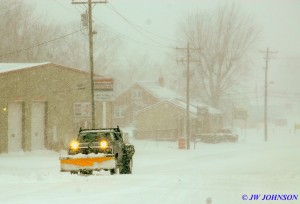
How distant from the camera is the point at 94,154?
17.3 meters

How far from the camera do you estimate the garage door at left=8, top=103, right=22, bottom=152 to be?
3391 centimetres

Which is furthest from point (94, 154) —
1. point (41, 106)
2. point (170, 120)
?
point (170, 120)

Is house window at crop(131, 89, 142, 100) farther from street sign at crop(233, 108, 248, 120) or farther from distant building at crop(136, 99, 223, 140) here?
street sign at crop(233, 108, 248, 120)

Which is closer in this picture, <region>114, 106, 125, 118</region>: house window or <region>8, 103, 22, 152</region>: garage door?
<region>8, 103, 22, 152</region>: garage door

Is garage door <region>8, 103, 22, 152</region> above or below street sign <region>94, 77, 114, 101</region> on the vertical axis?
below

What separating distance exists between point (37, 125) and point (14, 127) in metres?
2.00

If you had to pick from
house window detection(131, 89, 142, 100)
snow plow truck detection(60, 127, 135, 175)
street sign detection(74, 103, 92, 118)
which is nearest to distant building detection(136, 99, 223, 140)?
house window detection(131, 89, 142, 100)

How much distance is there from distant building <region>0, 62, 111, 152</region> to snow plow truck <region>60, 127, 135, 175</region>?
15864 millimetres

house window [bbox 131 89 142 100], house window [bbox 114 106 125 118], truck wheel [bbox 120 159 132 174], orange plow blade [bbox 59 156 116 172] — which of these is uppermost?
house window [bbox 131 89 142 100]

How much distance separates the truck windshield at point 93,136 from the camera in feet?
62.1

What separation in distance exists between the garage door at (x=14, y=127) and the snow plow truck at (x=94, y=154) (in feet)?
52.5

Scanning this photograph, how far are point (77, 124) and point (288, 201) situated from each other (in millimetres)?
29598

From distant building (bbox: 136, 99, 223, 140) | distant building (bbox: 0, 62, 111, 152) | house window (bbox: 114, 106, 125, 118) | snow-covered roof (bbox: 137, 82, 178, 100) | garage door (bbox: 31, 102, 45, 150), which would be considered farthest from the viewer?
house window (bbox: 114, 106, 125, 118)

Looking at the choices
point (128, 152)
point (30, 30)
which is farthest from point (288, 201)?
point (30, 30)
